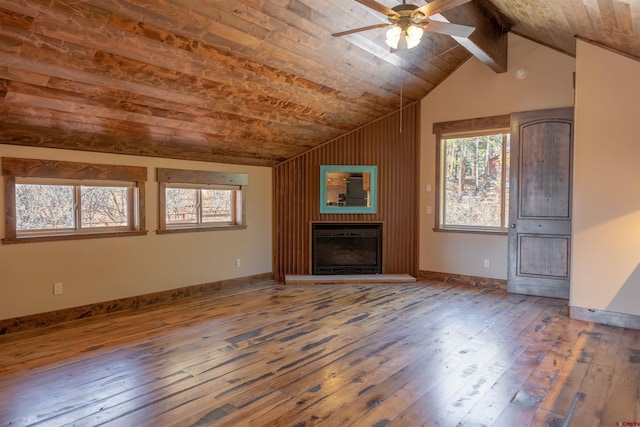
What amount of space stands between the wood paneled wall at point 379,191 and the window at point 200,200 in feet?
2.29

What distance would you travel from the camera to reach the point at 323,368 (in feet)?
9.95

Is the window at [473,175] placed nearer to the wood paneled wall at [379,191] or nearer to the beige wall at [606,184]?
the wood paneled wall at [379,191]

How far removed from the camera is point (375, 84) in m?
5.31

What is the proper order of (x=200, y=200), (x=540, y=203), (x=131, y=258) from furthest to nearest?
(x=200, y=200) → (x=540, y=203) → (x=131, y=258)

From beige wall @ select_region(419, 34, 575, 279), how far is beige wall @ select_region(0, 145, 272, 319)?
2582 millimetres

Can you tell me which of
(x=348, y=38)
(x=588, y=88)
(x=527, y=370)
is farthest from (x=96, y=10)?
(x=588, y=88)

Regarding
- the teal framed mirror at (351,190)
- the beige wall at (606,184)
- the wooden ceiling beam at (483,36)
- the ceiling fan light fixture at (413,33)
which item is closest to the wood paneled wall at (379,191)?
the teal framed mirror at (351,190)

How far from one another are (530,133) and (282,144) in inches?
135

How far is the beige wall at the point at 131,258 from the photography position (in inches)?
152

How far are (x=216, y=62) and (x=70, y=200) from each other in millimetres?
2220

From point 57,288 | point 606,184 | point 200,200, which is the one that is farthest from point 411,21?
point 57,288

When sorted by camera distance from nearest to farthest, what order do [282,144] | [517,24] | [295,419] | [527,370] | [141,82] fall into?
[295,419]
[527,370]
[141,82]
[517,24]
[282,144]

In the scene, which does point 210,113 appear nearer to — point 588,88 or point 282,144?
point 282,144

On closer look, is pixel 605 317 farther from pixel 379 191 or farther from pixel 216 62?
pixel 216 62
